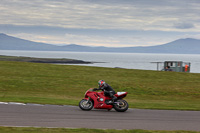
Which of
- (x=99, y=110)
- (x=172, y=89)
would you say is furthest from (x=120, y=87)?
(x=99, y=110)

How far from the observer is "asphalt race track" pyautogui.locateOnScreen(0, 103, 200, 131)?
1117cm

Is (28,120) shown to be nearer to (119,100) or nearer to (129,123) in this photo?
(129,123)

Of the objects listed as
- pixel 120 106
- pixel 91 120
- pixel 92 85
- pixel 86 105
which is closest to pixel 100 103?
pixel 86 105

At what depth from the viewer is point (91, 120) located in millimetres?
12367

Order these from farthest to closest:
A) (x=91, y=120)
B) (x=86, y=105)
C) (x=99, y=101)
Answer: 1. (x=99, y=101)
2. (x=86, y=105)
3. (x=91, y=120)

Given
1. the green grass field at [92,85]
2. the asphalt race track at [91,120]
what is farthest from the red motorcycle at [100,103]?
the green grass field at [92,85]

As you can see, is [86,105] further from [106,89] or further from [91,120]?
[91,120]

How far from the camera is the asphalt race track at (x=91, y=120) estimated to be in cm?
1117

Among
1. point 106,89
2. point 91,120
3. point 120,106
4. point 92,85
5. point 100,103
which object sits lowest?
point 91,120

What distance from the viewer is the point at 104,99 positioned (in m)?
15.6

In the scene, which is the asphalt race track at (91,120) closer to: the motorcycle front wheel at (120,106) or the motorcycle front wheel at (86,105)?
the motorcycle front wheel at (120,106)

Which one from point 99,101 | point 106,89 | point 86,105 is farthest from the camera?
point 106,89

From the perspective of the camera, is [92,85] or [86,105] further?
[92,85]

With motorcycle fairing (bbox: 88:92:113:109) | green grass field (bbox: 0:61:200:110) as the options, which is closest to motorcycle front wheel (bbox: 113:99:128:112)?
motorcycle fairing (bbox: 88:92:113:109)
